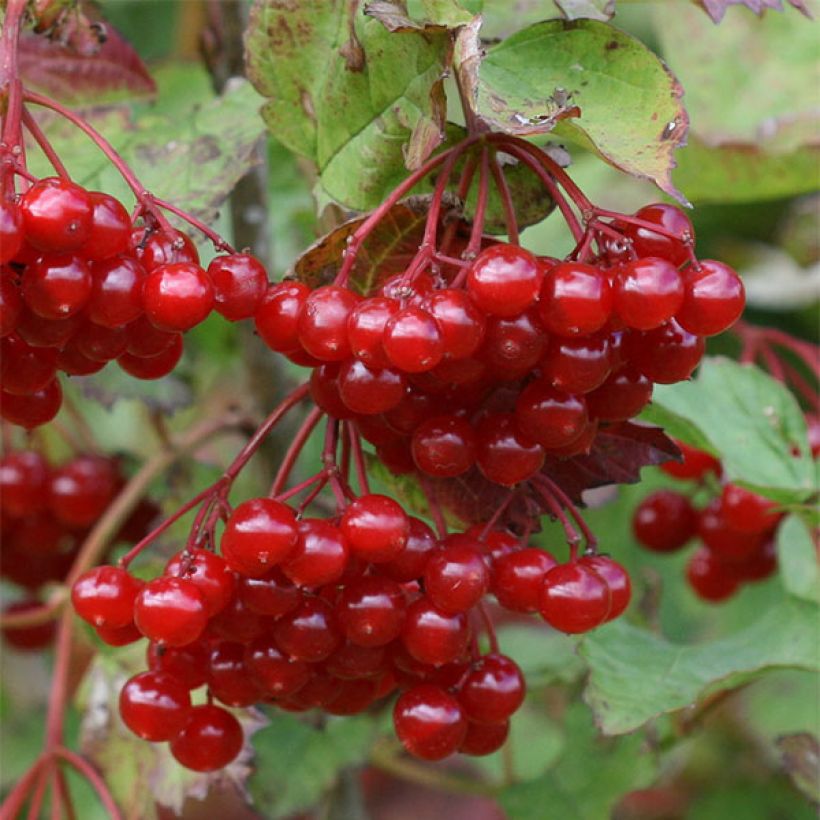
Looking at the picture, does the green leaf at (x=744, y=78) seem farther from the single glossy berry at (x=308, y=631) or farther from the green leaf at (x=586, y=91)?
the single glossy berry at (x=308, y=631)

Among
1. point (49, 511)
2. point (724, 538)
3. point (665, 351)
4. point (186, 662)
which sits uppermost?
point (665, 351)

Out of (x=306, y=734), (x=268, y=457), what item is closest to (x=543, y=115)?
(x=268, y=457)

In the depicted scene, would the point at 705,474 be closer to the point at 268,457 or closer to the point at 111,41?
the point at 268,457

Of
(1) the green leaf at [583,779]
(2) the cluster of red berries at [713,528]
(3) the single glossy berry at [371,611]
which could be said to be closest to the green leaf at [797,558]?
(2) the cluster of red berries at [713,528]

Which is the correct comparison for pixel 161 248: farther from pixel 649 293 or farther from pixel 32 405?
pixel 649 293

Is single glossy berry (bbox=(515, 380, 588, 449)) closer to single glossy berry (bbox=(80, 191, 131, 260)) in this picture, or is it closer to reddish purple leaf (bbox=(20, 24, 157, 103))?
single glossy berry (bbox=(80, 191, 131, 260))

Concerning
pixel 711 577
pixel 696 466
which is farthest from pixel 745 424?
pixel 711 577
